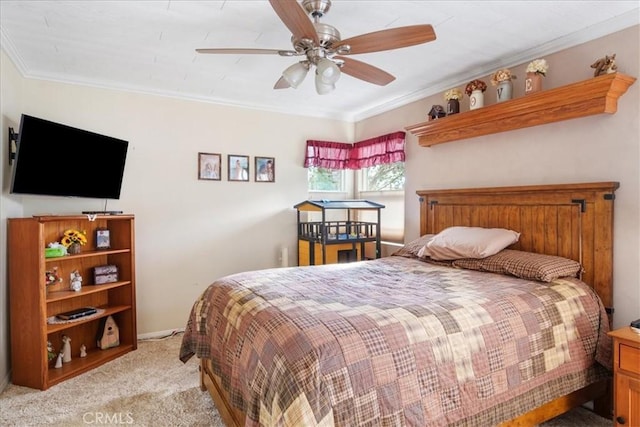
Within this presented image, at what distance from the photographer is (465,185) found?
3254 millimetres

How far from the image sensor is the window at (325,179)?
15.0 feet

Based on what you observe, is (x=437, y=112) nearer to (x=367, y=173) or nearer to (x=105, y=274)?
(x=367, y=173)

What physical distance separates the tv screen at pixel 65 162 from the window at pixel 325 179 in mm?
2096

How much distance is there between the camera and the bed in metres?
1.38

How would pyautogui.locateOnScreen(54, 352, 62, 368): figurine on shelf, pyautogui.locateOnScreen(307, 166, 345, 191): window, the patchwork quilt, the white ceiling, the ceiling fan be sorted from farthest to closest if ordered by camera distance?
pyautogui.locateOnScreen(307, 166, 345, 191): window < pyautogui.locateOnScreen(54, 352, 62, 368): figurine on shelf < the white ceiling < the ceiling fan < the patchwork quilt

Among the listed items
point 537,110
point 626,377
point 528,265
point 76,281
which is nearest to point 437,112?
point 537,110

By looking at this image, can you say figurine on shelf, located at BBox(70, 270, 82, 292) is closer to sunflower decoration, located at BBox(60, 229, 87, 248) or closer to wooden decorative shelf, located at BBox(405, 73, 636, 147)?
sunflower decoration, located at BBox(60, 229, 87, 248)

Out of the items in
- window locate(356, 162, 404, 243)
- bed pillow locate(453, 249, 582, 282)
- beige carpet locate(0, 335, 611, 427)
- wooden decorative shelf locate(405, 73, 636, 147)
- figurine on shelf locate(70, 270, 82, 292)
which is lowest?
beige carpet locate(0, 335, 611, 427)

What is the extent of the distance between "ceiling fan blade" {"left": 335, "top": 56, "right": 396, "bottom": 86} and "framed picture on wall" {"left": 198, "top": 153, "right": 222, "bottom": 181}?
206 cm

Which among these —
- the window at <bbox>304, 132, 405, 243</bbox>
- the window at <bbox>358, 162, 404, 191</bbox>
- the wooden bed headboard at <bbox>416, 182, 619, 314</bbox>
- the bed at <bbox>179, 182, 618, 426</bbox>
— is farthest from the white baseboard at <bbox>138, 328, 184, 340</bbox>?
the wooden bed headboard at <bbox>416, 182, 619, 314</bbox>

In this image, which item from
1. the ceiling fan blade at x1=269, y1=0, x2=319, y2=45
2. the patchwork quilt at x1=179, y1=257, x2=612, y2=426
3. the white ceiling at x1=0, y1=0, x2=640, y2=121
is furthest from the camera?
the white ceiling at x1=0, y1=0, x2=640, y2=121

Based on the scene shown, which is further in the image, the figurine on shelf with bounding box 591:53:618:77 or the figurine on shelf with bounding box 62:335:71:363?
the figurine on shelf with bounding box 62:335:71:363

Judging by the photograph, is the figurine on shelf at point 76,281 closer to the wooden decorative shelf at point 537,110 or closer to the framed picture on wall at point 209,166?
the framed picture on wall at point 209,166

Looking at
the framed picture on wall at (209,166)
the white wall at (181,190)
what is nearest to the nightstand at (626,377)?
the white wall at (181,190)
